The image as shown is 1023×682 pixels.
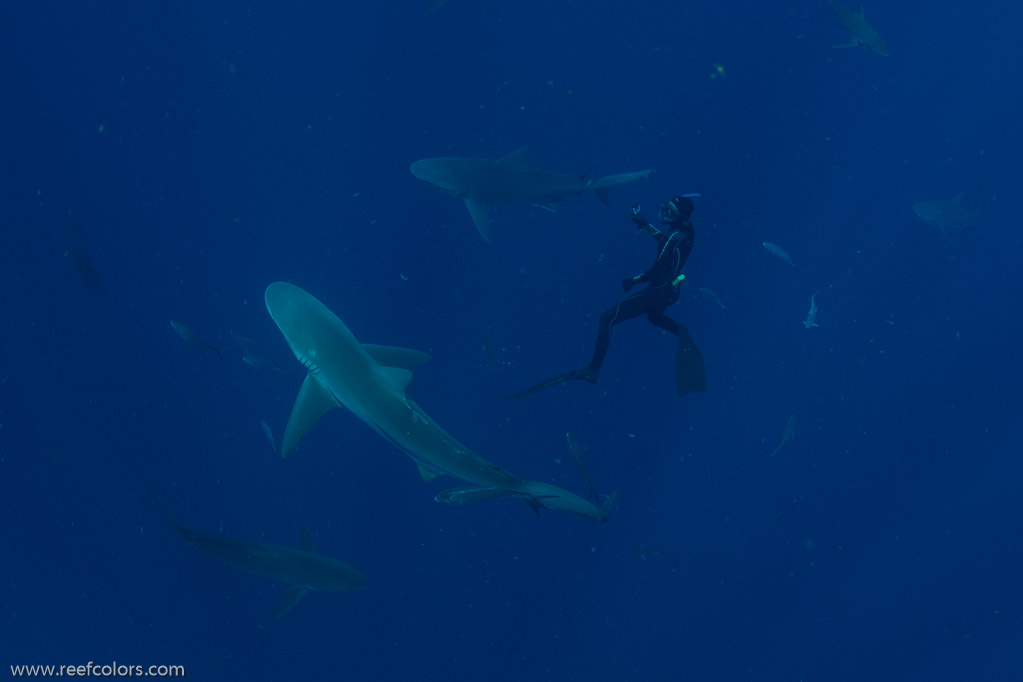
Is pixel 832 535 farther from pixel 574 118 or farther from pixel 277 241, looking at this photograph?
pixel 277 241

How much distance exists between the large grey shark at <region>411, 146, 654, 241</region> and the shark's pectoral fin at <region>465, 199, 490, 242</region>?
12cm

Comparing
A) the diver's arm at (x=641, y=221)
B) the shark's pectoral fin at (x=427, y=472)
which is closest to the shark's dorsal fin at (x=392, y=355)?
the shark's pectoral fin at (x=427, y=472)

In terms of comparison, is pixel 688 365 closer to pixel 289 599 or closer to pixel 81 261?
pixel 289 599

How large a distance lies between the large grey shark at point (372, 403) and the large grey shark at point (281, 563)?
1.48 meters

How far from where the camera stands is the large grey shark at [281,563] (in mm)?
4527

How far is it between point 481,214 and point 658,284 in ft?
6.87

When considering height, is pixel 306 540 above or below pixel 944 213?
below

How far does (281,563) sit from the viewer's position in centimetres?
474

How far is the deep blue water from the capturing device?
7.03 m

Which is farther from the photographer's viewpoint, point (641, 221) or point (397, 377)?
point (641, 221)

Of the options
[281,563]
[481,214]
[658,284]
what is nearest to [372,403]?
[281,563]

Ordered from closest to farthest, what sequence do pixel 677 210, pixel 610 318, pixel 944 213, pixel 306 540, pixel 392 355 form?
pixel 392 355, pixel 677 210, pixel 610 318, pixel 306 540, pixel 944 213

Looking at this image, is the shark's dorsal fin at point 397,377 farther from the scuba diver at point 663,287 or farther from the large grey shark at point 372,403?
the scuba diver at point 663,287

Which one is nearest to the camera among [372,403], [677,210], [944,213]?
[372,403]
